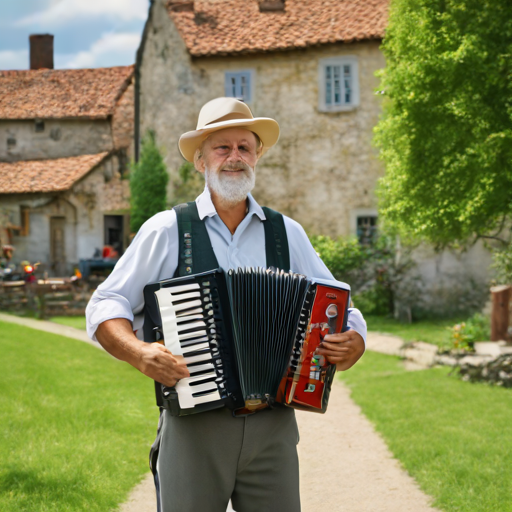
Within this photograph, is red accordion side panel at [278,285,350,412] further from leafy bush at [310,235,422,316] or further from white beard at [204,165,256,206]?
leafy bush at [310,235,422,316]

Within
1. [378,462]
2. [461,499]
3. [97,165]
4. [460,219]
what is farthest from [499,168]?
[97,165]

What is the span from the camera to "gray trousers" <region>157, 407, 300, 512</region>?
279cm

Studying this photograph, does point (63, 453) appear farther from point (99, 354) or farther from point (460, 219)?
point (460, 219)

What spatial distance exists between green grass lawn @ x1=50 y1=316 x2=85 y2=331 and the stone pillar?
878cm

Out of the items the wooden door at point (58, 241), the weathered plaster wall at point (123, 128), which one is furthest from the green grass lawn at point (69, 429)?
the weathered plaster wall at point (123, 128)

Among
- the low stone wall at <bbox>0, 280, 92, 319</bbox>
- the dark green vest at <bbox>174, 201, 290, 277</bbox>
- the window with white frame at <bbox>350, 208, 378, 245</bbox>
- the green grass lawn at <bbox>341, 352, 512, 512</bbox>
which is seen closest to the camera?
the dark green vest at <bbox>174, 201, 290, 277</bbox>

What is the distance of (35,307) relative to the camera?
18.4 m

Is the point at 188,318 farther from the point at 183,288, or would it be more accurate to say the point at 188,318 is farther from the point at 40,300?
the point at 40,300

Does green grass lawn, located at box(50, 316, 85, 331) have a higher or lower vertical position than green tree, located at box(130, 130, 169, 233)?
lower

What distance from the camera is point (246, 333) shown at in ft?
9.23

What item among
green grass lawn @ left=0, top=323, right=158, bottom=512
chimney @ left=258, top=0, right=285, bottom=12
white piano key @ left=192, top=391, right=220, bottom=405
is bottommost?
green grass lawn @ left=0, top=323, right=158, bottom=512

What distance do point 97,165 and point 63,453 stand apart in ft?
63.4

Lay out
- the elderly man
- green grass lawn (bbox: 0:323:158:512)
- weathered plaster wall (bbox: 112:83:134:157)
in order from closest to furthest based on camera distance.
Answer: the elderly man < green grass lawn (bbox: 0:323:158:512) < weathered plaster wall (bbox: 112:83:134:157)

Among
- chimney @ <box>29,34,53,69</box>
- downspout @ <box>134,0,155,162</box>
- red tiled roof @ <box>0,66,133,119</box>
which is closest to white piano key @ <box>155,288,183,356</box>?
downspout @ <box>134,0,155,162</box>
